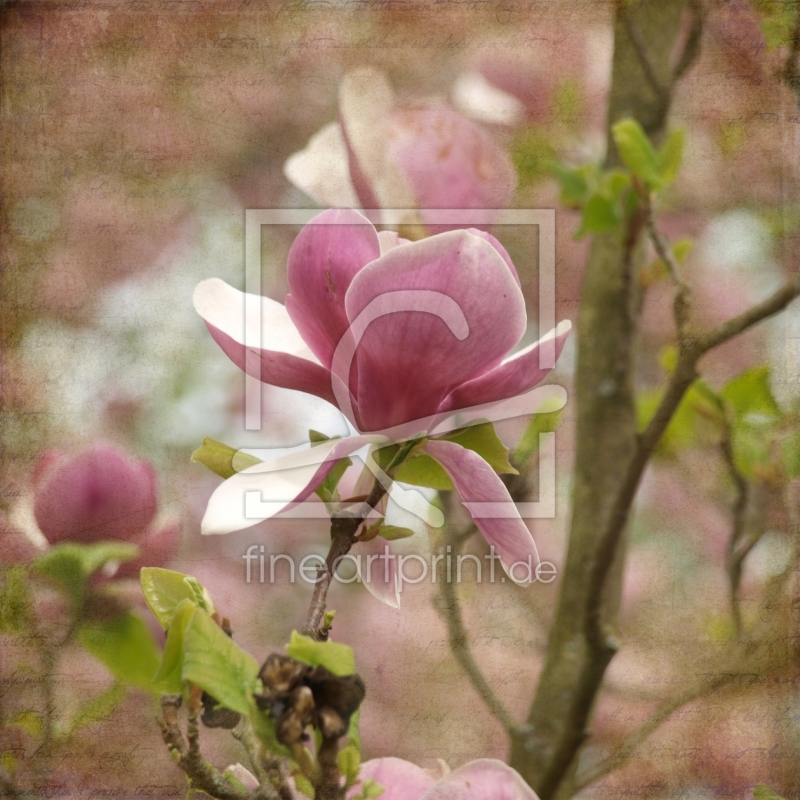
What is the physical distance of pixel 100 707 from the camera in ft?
→ 1.79

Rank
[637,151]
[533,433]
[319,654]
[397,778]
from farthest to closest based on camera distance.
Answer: [533,433], [637,151], [397,778], [319,654]

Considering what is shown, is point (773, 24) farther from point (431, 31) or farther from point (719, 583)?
point (719, 583)

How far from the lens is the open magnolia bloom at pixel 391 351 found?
0.32 m

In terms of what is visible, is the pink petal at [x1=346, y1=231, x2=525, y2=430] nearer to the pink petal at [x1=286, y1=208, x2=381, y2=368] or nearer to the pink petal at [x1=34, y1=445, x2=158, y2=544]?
the pink petal at [x1=286, y1=208, x2=381, y2=368]

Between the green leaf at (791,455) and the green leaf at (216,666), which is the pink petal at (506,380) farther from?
the green leaf at (791,455)

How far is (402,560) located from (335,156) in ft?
0.97

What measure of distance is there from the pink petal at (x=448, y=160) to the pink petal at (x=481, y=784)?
0.35 meters

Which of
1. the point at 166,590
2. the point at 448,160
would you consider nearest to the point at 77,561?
the point at 166,590

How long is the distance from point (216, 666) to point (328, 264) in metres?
0.17

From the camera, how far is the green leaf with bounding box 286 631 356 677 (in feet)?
0.93

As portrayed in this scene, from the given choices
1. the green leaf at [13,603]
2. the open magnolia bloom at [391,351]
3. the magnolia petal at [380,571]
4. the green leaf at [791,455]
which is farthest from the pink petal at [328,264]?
the green leaf at [791,455]

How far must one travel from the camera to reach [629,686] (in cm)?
63

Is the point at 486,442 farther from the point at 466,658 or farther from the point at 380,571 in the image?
the point at 466,658

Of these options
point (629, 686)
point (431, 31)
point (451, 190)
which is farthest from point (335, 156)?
point (629, 686)
